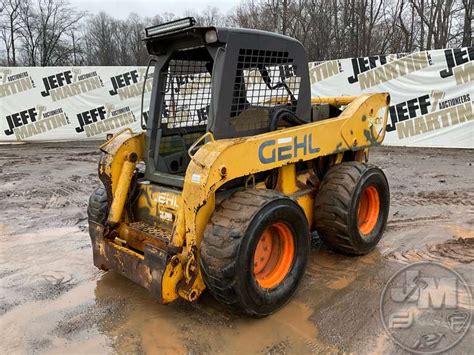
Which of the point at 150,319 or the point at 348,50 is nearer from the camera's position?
the point at 150,319

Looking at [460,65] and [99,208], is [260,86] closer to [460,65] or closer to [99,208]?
[99,208]

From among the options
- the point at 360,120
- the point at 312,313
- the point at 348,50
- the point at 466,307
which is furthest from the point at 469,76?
the point at 348,50

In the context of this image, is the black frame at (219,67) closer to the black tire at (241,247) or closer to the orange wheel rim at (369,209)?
the black tire at (241,247)

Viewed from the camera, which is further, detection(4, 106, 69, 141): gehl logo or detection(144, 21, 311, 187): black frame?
detection(4, 106, 69, 141): gehl logo

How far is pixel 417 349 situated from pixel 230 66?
241 centimetres

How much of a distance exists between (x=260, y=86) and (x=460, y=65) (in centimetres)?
846

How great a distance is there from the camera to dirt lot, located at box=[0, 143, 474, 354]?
2938mm

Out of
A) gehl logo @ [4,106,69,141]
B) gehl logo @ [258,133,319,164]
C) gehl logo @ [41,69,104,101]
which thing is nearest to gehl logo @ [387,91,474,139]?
gehl logo @ [258,133,319,164]

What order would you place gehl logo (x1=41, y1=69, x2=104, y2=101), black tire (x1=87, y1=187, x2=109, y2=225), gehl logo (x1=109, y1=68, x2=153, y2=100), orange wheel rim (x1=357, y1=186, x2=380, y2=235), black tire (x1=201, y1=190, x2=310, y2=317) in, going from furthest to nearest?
gehl logo (x1=109, y1=68, x2=153, y2=100), gehl logo (x1=41, y1=69, x2=104, y2=101), orange wheel rim (x1=357, y1=186, x2=380, y2=235), black tire (x1=87, y1=187, x2=109, y2=225), black tire (x1=201, y1=190, x2=310, y2=317)

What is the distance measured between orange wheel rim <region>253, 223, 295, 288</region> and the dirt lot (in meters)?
0.27

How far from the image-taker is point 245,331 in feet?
10.0

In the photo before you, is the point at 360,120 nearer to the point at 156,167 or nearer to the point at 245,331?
the point at 156,167

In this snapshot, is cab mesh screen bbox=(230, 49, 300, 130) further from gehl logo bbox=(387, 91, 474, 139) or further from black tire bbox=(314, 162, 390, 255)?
gehl logo bbox=(387, 91, 474, 139)

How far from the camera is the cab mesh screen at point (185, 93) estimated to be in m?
3.92
